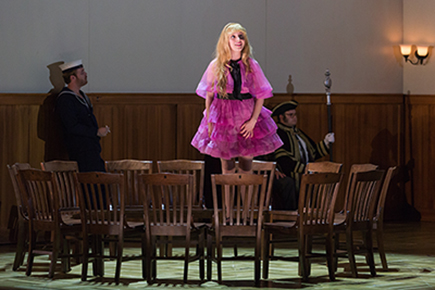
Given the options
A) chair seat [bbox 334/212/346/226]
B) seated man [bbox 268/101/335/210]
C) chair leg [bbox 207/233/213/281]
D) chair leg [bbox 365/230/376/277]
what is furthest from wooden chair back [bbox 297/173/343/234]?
seated man [bbox 268/101/335/210]

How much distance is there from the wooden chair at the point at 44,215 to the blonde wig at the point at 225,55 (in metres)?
1.55

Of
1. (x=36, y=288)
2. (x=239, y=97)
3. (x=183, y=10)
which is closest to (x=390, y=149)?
(x=183, y=10)

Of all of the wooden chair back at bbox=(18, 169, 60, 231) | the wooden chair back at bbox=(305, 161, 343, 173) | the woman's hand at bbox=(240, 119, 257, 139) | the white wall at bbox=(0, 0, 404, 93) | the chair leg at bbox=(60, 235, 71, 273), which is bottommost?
the chair leg at bbox=(60, 235, 71, 273)

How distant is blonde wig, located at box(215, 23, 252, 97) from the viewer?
17.4 feet

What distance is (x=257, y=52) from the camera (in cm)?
826

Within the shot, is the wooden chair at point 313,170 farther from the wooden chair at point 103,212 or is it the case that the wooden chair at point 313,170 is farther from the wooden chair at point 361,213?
the wooden chair at point 103,212

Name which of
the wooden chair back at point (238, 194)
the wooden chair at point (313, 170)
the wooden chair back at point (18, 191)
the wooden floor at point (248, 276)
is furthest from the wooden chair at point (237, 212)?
the wooden chair back at point (18, 191)

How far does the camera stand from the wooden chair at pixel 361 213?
5090 mm

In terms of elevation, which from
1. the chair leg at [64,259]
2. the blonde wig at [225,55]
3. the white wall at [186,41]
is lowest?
the chair leg at [64,259]

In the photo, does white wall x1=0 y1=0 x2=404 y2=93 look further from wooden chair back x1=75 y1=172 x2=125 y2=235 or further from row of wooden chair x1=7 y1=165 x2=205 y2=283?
wooden chair back x1=75 y1=172 x2=125 y2=235

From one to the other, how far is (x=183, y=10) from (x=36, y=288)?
4512mm

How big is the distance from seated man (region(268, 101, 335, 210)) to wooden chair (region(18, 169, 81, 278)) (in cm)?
276

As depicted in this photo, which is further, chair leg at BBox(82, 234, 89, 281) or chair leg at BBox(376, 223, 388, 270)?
chair leg at BBox(376, 223, 388, 270)

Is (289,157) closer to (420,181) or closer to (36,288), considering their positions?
(420,181)
